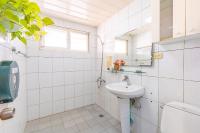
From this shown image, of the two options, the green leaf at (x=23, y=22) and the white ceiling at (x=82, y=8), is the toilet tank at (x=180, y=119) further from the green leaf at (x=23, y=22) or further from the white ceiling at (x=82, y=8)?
the white ceiling at (x=82, y=8)

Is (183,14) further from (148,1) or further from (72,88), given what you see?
(72,88)

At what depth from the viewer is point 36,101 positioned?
2180 millimetres

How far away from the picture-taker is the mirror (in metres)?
1.54

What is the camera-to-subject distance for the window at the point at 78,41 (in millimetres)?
2671

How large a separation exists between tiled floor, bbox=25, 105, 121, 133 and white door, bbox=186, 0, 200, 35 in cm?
177

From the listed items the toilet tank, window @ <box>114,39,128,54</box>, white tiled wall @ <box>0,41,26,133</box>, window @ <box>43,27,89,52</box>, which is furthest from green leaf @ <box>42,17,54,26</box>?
window @ <box>43,27,89,52</box>

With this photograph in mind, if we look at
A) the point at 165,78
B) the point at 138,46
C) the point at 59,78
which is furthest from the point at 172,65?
the point at 59,78

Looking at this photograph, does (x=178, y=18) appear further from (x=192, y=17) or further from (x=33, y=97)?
(x=33, y=97)

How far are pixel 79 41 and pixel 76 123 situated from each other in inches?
75.6

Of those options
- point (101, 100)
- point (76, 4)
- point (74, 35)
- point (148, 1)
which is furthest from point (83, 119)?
point (148, 1)

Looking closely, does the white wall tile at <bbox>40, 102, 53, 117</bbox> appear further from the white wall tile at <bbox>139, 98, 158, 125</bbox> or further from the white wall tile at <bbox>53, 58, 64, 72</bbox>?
the white wall tile at <bbox>139, 98, 158, 125</bbox>

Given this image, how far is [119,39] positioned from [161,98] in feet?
4.21

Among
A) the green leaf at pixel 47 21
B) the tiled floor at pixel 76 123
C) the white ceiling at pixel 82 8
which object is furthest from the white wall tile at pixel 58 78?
the green leaf at pixel 47 21

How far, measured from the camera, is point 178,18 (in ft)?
3.17
